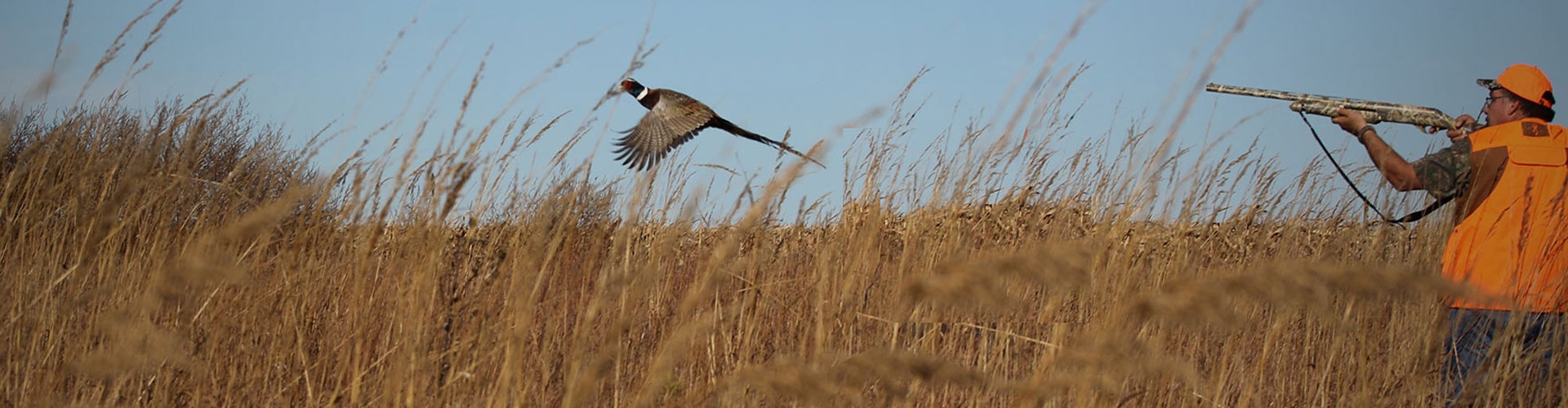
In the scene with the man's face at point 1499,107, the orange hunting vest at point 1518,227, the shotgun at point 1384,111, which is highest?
the shotgun at point 1384,111

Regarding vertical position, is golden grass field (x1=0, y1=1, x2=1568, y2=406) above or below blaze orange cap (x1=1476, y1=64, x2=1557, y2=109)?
below

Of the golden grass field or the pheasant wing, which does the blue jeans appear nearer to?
the golden grass field

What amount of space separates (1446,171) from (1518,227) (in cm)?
31

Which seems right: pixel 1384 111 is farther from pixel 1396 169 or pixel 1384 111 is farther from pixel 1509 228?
pixel 1509 228

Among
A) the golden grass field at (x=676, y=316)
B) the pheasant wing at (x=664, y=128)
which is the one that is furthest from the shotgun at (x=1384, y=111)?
the pheasant wing at (x=664, y=128)

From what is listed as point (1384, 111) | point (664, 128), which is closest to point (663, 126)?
point (664, 128)

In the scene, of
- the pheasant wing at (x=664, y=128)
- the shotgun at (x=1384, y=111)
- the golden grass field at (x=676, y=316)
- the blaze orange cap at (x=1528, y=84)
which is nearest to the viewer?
the golden grass field at (x=676, y=316)

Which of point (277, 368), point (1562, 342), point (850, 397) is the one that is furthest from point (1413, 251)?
point (277, 368)

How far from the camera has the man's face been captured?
294 centimetres

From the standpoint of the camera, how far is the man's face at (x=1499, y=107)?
2.94 m

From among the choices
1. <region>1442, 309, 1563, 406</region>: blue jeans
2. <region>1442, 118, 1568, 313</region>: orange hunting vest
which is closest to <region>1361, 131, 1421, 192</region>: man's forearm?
<region>1442, 118, 1568, 313</region>: orange hunting vest

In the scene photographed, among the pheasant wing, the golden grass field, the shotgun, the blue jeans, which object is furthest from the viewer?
the pheasant wing

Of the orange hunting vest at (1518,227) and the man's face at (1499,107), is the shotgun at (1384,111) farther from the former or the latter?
the orange hunting vest at (1518,227)

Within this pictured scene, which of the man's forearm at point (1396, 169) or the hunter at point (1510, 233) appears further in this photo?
the man's forearm at point (1396, 169)
